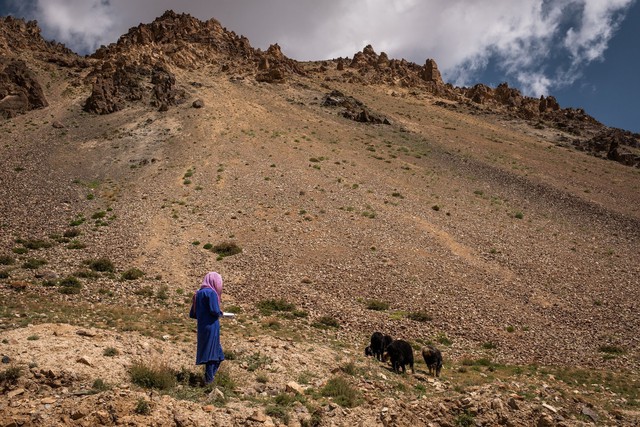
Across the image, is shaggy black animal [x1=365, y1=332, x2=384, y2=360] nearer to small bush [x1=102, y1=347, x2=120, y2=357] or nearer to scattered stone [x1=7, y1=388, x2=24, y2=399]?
small bush [x1=102, y1=347, x2=120, y2=357]

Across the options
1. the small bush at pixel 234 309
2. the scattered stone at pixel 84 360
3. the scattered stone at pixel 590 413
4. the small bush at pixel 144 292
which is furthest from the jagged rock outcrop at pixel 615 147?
the scattered stone at pixel 84 360

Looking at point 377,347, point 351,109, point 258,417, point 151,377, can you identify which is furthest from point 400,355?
point 351,109

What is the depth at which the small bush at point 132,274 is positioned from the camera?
1860 cm

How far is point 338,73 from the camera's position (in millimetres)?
89688

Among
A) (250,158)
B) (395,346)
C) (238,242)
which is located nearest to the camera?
(395,346)

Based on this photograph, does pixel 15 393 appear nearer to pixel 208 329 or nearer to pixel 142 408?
pixel 142 408

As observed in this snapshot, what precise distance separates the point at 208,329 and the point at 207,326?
64 millimetres

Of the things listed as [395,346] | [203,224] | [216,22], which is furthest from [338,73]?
[395,346]

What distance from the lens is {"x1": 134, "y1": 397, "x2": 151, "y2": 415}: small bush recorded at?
21.9 ft

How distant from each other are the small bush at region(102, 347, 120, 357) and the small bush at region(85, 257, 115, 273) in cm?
1160

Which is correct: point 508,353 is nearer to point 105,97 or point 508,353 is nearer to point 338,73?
point 105,97

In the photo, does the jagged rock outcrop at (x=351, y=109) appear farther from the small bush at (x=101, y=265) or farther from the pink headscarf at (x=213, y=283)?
the pink headscarf at (x=213, y=283)

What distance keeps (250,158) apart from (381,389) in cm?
3169

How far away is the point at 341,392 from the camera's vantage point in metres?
8.70
